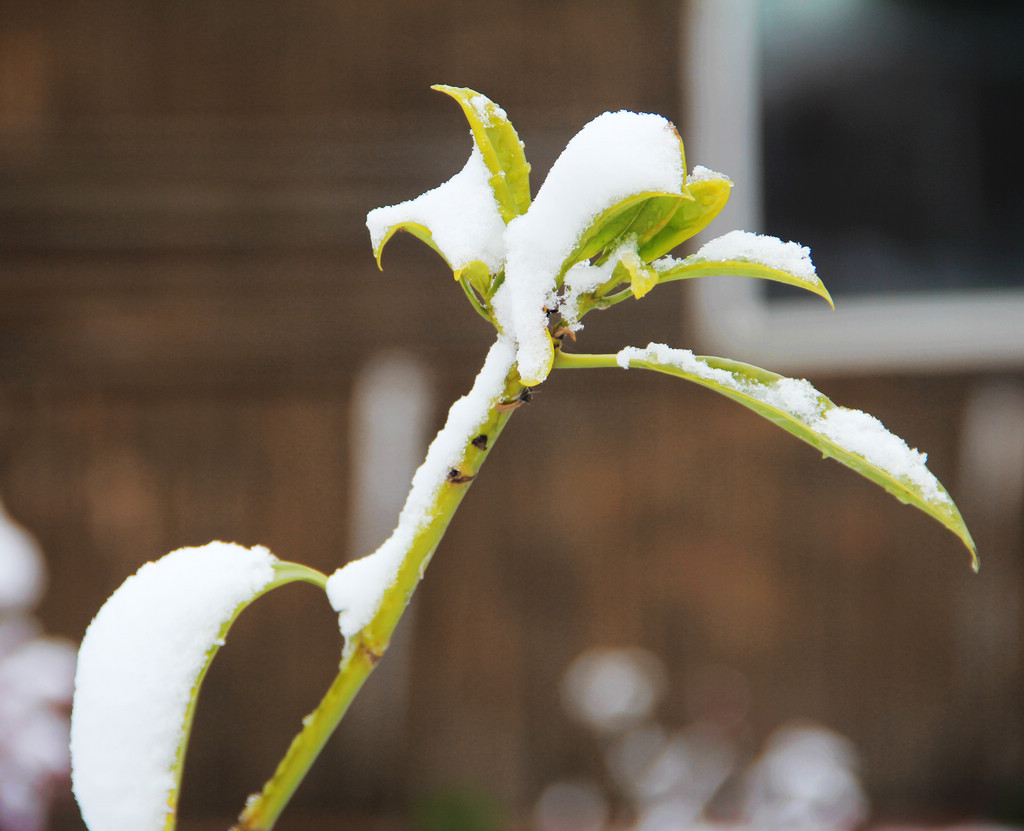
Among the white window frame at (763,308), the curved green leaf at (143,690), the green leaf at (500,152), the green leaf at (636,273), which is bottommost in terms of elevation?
the curved green leaf at (143,690)

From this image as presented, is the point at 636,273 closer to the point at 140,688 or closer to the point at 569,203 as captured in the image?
the point at 569,203

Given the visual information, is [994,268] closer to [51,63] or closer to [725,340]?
[725,340]

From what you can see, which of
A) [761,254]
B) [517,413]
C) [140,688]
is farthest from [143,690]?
[517,413]

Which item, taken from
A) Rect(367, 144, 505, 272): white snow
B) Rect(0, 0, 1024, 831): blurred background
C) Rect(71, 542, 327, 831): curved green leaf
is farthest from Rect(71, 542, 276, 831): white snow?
Rect(0, 0, 1024, 831): blurred background

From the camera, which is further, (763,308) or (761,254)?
(763,308)

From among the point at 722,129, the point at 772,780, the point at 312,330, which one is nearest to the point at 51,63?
the point at 312,330

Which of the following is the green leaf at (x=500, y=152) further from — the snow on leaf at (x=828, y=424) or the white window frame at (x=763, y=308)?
the white window frame at (x=763, y=308)

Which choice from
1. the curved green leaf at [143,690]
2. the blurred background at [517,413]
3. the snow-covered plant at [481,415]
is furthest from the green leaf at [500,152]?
the blurred background at [517,413]
